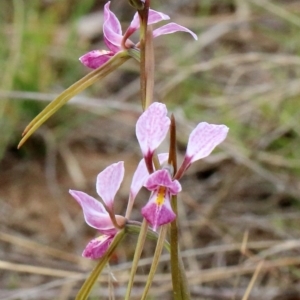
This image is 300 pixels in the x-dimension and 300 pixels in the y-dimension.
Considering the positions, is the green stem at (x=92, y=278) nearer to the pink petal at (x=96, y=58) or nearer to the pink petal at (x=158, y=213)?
the pink petal at (x=158, y=213)

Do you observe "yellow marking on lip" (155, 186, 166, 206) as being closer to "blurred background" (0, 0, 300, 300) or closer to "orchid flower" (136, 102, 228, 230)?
"orchid flower" (136, 102, 228, 230)

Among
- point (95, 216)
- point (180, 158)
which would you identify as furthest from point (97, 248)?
point (180, 158)

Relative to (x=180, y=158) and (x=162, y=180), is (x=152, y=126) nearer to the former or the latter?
(x=162, y=180)

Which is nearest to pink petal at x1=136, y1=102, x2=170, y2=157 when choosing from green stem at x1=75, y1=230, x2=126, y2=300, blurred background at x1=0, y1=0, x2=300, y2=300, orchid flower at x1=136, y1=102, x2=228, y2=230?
orchid flower at x1=136, y1=102, x2=228, y2=230

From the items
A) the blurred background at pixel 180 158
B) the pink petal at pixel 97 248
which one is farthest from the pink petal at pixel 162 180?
the blurred background at pixel 180 158

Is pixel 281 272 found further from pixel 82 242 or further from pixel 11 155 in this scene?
pixel 11 155

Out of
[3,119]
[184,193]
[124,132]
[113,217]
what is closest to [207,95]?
[124,132]
